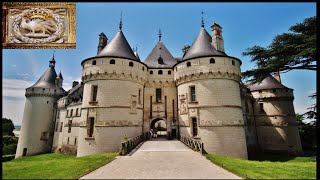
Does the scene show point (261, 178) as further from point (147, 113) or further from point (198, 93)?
point (147, 113)

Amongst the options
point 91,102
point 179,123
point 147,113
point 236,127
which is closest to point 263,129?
point 236,127

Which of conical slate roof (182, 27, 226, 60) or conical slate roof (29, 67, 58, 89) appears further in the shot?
conical slate roof (29, 67, 58, 89)

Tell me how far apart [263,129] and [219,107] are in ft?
46.6

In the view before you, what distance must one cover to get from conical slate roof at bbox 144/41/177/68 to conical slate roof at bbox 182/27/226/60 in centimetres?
406

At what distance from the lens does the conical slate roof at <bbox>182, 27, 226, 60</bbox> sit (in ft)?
66.8

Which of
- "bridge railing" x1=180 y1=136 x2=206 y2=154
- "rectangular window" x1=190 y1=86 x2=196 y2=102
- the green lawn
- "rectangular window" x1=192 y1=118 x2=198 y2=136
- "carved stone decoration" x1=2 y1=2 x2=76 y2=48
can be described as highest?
"carved stone decoration" x1=2 y1=2 x2=76 y2=48

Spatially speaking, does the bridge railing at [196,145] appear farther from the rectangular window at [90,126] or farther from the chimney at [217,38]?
the chimney at [217,38]

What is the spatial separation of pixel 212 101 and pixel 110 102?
10707mm

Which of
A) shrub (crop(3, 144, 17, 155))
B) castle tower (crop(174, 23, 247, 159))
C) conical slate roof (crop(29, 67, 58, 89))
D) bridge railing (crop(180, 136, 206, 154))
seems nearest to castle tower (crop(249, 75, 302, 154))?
castle tower (crop(174, 23, 247, 159))

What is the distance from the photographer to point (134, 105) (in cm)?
2097

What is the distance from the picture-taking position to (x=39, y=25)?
30.6 ft

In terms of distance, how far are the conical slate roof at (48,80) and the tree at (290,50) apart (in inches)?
1354

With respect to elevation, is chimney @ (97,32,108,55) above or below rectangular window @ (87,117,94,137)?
above

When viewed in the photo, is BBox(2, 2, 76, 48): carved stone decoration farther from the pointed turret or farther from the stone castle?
the pointed turret
